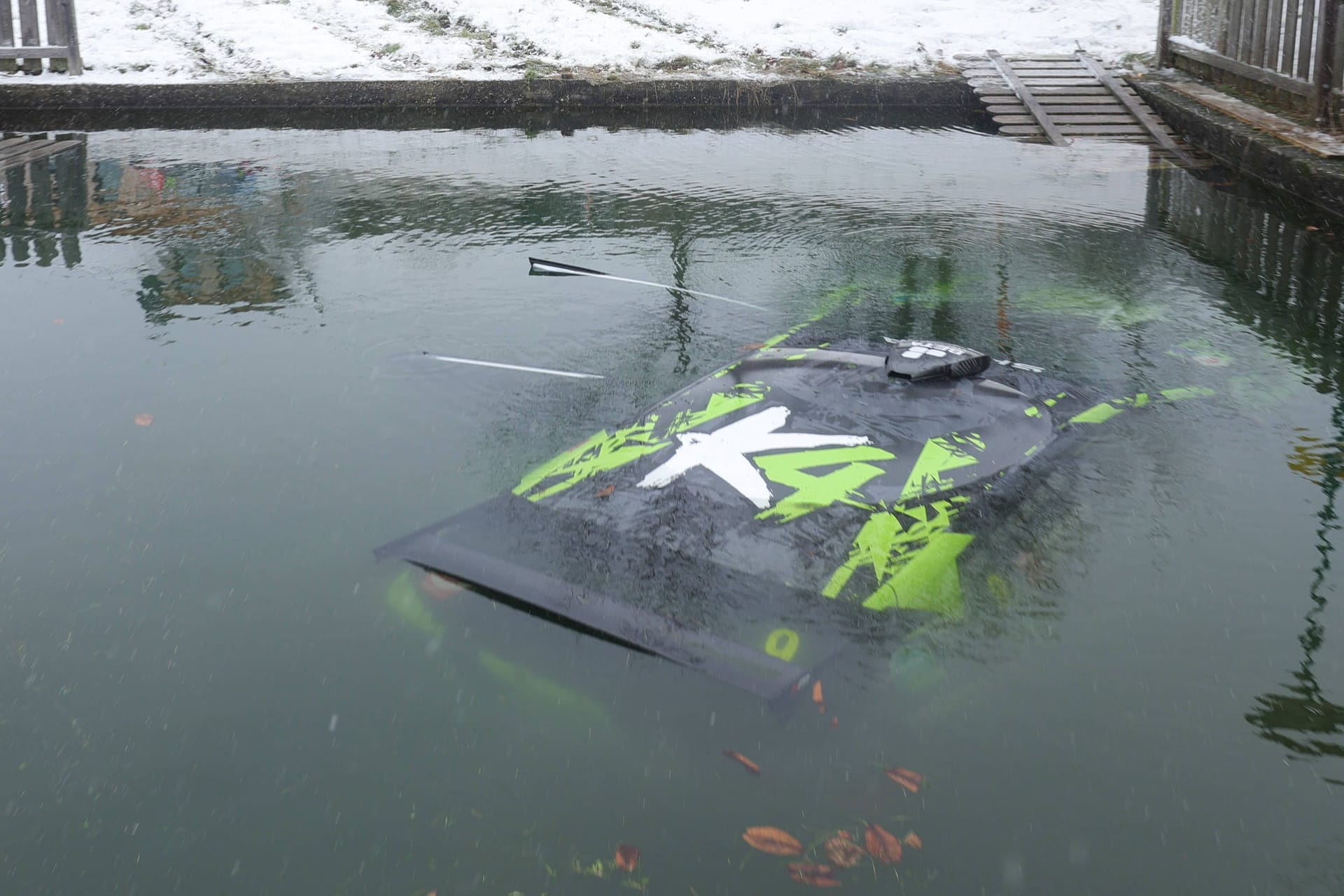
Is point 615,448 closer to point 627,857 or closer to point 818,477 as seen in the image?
point 818,477

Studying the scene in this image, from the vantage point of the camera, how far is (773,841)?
8.09 feet

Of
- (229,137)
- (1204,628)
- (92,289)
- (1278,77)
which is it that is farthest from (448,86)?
(1204,628)

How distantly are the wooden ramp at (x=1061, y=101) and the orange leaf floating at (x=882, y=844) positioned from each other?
26.3 feet

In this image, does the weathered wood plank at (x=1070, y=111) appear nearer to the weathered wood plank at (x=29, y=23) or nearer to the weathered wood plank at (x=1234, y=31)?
the weathered wood plank at (x=1234, y=31)

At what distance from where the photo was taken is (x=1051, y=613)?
3.25 m

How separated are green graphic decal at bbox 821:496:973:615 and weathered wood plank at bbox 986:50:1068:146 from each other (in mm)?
7019

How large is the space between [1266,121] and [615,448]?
22.8 feet

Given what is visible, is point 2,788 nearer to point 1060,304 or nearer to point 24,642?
point 24,642

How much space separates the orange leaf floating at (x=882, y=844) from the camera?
243 centimetres

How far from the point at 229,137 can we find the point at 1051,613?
928 cm

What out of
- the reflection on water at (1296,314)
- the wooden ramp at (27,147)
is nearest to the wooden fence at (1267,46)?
the reflection on water at (1296,314)

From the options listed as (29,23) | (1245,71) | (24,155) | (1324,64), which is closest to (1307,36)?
(1324,64)

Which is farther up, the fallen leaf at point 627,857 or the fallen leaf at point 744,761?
the fallen leaf at point 744,761

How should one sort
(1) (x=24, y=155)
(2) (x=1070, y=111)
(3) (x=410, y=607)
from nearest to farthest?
(3) (x=410, y=607) < (1) (x=24, y=155) < (2) (x=1070, y=111)
